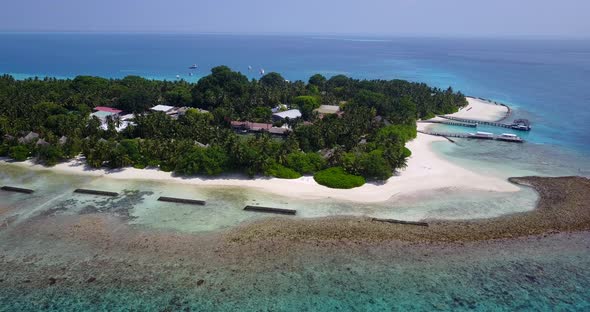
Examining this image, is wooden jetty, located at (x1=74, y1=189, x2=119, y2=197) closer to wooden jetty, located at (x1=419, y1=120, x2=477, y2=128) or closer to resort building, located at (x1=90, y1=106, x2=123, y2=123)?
resort building, located at (x1=90, y1=106, x2=123, y2=123)

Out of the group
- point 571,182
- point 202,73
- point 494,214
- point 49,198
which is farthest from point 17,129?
point 202,73

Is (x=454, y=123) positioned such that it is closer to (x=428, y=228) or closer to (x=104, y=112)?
(x=428, y=228)

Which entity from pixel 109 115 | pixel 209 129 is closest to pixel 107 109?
pixel 109 115

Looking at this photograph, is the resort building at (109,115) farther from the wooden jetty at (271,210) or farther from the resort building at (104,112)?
the wooden jetty at (271,210)

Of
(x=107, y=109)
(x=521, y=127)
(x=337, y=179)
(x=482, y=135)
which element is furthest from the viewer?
(x=521, y=127)

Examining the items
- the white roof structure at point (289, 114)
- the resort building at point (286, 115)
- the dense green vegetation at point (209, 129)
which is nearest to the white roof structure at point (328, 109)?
the dense green vegetation at point (209, 129)

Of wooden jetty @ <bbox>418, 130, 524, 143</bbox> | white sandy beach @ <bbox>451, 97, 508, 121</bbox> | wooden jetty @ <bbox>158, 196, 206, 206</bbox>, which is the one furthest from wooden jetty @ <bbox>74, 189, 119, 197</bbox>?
white sandy beach @ <bbox>451, 97, 508, 121</bbox>
